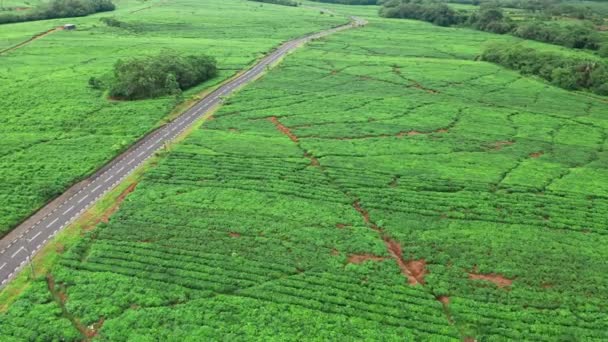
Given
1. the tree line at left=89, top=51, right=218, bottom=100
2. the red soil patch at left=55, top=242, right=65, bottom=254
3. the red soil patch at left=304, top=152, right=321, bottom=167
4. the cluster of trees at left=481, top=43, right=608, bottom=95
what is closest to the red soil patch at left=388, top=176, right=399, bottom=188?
the red soil patch at left=304, top=152, right=321, bottom=167

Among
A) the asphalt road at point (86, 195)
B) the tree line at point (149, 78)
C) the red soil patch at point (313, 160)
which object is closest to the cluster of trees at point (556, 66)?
the red soil patch at point (313, 160)

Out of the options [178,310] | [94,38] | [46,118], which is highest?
[94,38]

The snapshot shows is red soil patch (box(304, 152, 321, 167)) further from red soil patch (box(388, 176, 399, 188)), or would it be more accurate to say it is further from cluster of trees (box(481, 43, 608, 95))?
cluster of trees (box(481, 43, 608, 95))

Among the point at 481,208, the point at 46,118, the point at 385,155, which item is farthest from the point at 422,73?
the point at 46,118

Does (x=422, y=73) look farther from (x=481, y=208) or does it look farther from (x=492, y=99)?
(x=481, y=208)

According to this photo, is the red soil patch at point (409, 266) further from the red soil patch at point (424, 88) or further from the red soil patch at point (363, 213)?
the red soil patch at point (424, 88)

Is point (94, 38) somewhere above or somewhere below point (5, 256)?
above
